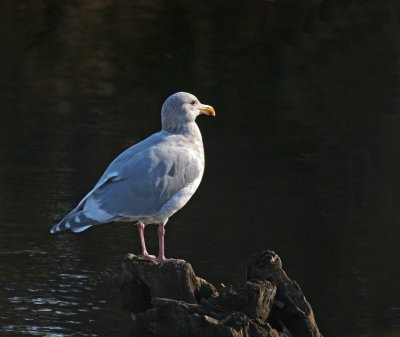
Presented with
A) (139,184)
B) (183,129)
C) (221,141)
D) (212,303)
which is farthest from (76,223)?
(221,141)

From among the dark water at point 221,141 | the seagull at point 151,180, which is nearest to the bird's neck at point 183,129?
the seagull at point 151,180

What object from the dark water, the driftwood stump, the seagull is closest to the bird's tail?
the seagull

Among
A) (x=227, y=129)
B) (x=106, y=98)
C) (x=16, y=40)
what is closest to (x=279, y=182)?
(x=227, y=129)

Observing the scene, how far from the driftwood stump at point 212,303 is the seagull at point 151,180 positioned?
215mm

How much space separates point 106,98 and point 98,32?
566 centimetres

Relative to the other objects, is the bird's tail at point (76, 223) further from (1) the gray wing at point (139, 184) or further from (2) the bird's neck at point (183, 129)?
(2) the bird's neck at point (183, 129)

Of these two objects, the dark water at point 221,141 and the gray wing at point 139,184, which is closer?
the gray wing at point 139,184

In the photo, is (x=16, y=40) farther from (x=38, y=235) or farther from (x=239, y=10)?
(x=38, y=235)

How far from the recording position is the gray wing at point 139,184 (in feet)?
30.9

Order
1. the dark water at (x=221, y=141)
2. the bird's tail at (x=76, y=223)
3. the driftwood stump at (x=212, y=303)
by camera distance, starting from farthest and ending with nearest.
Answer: the dark water at (x=221, y=141) → the bird's tail at (x=76, y=223) → the driftwood stump at (x=212, y=303)

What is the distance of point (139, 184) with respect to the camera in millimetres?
9594

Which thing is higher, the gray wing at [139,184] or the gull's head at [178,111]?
the gull's head at [178,111]

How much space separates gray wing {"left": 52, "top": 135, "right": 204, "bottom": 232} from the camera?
370 inches

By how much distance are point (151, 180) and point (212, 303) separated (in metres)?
1.13
